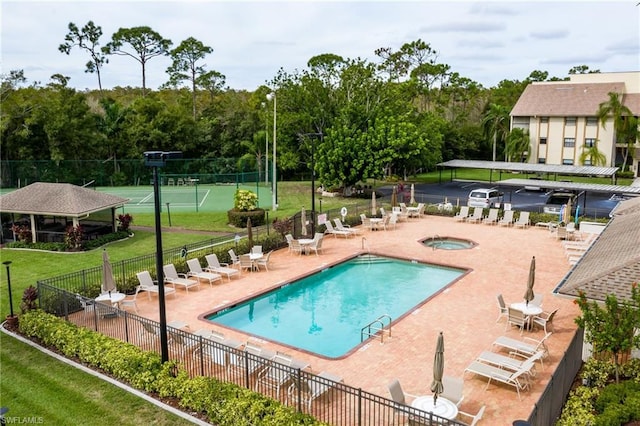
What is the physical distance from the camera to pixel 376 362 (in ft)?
41.7

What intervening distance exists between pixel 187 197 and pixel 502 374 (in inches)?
1317

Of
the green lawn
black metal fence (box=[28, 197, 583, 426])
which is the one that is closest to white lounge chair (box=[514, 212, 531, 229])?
black metal fence (box=[28, 197, 583, 426])

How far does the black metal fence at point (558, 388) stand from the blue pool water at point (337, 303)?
5.49m

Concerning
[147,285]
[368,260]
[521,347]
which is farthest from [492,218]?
[147,285]

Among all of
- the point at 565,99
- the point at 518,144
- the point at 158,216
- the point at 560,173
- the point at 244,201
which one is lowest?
the point at 244,201

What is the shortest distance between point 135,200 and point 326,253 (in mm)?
21963

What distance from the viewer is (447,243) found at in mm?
25797

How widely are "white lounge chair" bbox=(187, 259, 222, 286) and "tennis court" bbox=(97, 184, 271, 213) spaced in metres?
13.7

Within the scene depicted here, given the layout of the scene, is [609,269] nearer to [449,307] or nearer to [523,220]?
[449,307]

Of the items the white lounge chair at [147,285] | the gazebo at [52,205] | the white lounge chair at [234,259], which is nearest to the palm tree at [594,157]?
the white lounge chair at [234,259]

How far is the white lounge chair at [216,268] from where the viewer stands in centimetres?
1955

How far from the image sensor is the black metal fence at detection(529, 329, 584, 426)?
880 cm

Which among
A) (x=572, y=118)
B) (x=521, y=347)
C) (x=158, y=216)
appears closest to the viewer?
(x=158, y=216)

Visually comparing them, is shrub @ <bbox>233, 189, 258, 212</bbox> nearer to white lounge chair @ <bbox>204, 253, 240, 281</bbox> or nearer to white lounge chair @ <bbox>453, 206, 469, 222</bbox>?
white lounge chair @ <bbox>204, 253, 240, 281</bbox>
